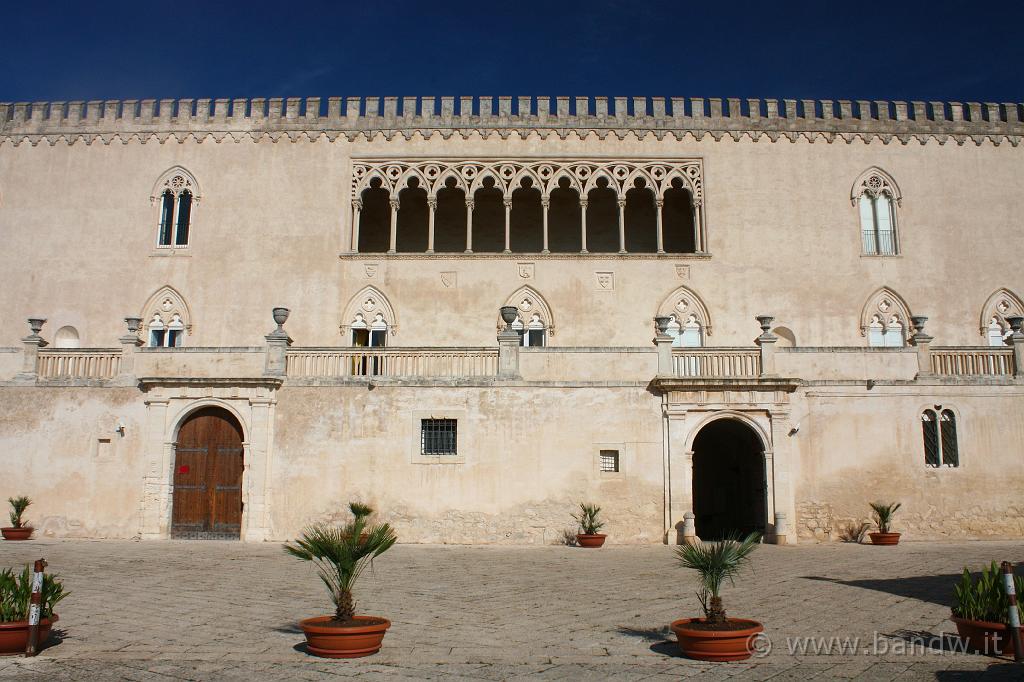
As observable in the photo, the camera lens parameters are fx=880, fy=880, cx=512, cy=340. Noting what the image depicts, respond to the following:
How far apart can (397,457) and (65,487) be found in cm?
811

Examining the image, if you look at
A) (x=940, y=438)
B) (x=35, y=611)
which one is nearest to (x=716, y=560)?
(x=35, y=611)

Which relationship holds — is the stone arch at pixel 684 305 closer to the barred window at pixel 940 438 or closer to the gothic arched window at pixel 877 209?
the gothic arched window at pixel 877 209

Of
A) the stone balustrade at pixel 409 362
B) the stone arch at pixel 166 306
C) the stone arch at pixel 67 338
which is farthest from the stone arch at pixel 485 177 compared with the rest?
the stone arch at pixel 67 338

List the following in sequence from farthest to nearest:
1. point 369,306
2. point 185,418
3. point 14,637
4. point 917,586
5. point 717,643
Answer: point 369,306 → point 185,418 → point 917,586 → point 14,637 → point 717,643

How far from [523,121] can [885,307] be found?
12.9 m

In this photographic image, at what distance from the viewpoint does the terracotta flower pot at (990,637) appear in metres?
8.94

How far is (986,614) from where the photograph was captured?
9.20 metres

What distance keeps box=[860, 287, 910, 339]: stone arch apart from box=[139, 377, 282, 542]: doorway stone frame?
1792cm

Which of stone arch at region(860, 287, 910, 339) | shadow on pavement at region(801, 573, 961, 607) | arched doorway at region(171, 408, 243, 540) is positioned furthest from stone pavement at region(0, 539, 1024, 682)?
stone arch at region(860, 287, 910, 339)

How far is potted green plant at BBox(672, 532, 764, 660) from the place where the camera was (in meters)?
8.81

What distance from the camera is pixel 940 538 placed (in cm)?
2089

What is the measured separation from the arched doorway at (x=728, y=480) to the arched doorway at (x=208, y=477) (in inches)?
457

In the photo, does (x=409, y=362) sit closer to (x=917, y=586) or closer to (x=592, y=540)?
(x=592, y=540)

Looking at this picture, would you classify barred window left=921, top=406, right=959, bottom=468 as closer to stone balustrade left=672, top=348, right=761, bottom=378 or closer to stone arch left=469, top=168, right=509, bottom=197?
stone balustrade left=672, top=348, right=761, bottom=378
